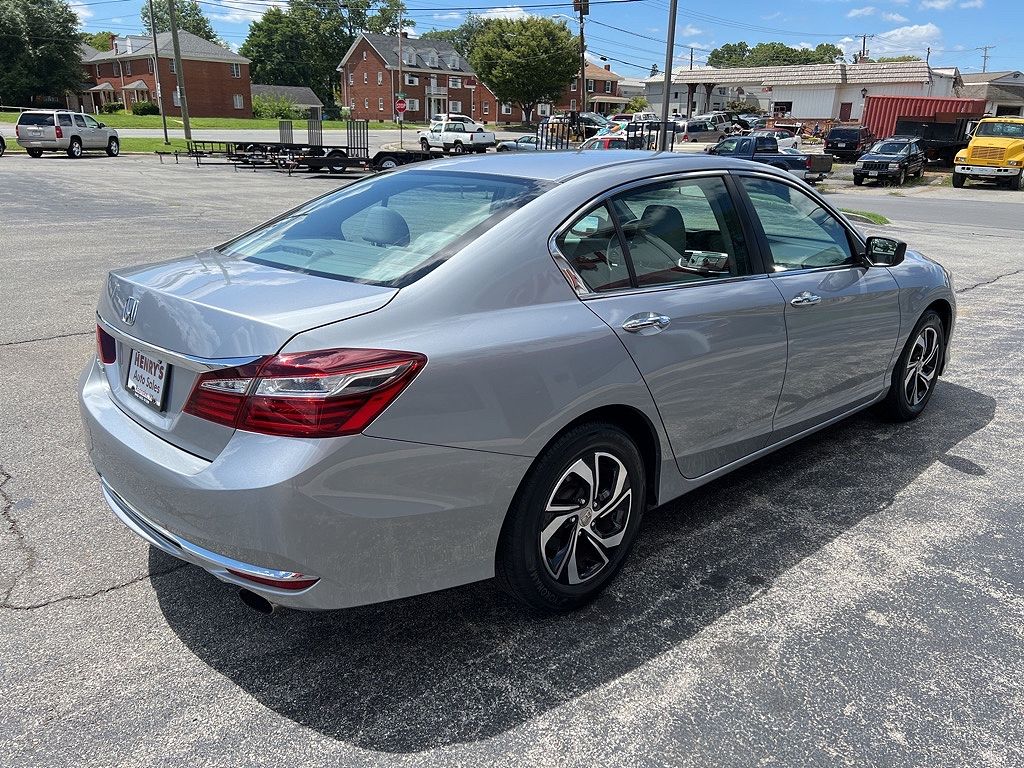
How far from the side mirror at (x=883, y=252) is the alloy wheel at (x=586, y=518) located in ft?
7.48

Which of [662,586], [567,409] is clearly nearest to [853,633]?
[662,586]

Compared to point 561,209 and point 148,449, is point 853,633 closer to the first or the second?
point 561,209

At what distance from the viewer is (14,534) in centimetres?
344

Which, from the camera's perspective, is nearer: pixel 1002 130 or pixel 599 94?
pixel 1002 130

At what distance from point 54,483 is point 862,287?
4.29 m

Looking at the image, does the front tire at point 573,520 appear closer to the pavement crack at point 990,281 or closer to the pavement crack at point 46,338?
the pavement crack at point 46,338

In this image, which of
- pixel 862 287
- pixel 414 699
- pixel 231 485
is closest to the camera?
pixel 231 485

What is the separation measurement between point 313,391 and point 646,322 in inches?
52.8

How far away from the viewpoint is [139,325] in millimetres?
2631

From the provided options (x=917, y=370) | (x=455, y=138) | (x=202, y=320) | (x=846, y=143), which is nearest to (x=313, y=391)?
(x=202, y=320)

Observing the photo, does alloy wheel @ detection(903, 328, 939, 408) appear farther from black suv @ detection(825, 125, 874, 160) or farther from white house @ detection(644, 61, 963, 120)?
white house @ detection(644, 61, 963, 120)

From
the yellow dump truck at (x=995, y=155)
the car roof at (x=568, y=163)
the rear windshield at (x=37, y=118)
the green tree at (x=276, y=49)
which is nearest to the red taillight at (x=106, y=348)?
the car roof at (x=568, y=163)

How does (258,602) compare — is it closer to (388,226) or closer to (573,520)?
(573,520)

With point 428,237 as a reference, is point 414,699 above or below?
below
